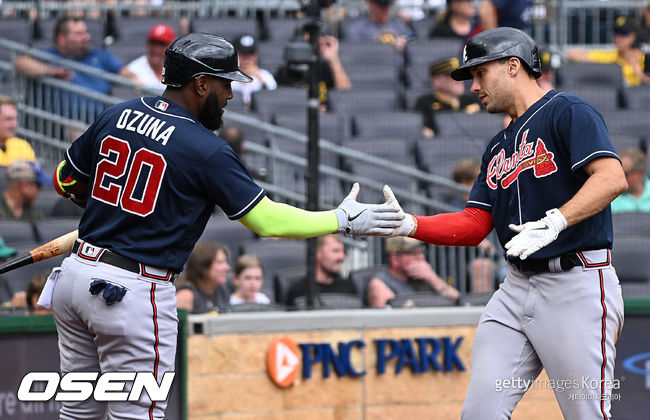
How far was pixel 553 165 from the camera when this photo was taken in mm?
4145

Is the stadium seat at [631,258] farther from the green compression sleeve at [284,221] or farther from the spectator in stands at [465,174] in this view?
the green compression sleeve at [284,221]

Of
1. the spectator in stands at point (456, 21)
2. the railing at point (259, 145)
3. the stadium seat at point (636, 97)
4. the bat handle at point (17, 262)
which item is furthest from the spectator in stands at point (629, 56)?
the bat handle at point (17, 262)

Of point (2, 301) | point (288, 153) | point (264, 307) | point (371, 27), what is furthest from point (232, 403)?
point (371, 27)

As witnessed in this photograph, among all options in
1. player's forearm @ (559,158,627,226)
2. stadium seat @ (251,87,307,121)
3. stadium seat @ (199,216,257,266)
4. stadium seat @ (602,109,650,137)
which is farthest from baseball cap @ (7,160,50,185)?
stadium seat @ (602,109,650,137)

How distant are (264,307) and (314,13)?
2088mm

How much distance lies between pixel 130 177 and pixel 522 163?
1.61 meters

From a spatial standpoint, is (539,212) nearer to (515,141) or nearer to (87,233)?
(515,141)

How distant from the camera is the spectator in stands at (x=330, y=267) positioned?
7.04 m

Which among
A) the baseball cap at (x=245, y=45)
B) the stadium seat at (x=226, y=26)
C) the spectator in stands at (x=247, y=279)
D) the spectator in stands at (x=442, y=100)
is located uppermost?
the stadium seat at (x=226, y=26)

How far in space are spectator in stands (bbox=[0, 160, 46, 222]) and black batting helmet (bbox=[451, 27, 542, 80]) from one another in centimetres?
411

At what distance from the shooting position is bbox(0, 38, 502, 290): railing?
7.78 meters

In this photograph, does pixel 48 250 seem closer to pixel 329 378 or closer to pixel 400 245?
pixel 329 378

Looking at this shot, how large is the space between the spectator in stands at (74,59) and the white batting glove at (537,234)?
20.4 ft

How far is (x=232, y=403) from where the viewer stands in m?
5.99
